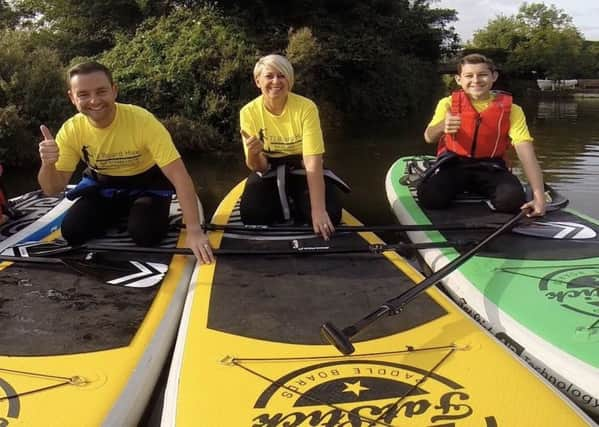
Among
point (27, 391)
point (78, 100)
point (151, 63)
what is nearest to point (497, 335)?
point (27, 391)

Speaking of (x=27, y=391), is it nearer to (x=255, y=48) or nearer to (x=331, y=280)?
(x=331, y=280)

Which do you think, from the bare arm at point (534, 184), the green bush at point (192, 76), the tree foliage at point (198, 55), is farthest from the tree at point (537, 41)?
the bare arm at point (534, 184)

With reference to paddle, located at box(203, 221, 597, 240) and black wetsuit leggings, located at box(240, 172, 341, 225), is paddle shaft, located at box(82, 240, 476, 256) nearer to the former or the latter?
paddle, located at box(203, 221, 597, 240)

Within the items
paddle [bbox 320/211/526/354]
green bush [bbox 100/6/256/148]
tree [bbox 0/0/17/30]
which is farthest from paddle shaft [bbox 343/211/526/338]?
tree [bbox 0/0/17/30]

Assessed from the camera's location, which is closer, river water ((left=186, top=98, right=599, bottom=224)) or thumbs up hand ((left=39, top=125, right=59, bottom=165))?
thumbs up hand ((left=39, top=125, right=59, bottom=165))

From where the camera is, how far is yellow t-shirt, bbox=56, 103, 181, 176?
3493mm

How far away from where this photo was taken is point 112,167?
3.74 m

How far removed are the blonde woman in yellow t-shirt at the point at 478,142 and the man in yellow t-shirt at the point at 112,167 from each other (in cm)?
202

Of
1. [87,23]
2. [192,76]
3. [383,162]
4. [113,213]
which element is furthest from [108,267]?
[87,23]

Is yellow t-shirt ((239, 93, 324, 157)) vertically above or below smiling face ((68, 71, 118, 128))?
below

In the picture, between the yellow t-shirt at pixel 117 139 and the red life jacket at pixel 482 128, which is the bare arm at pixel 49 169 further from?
the red life jacket at pixel 482 128

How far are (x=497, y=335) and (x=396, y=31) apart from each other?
2001 cm

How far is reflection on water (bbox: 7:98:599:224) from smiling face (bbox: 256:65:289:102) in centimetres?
292

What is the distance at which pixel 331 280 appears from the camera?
3197 millimetres
